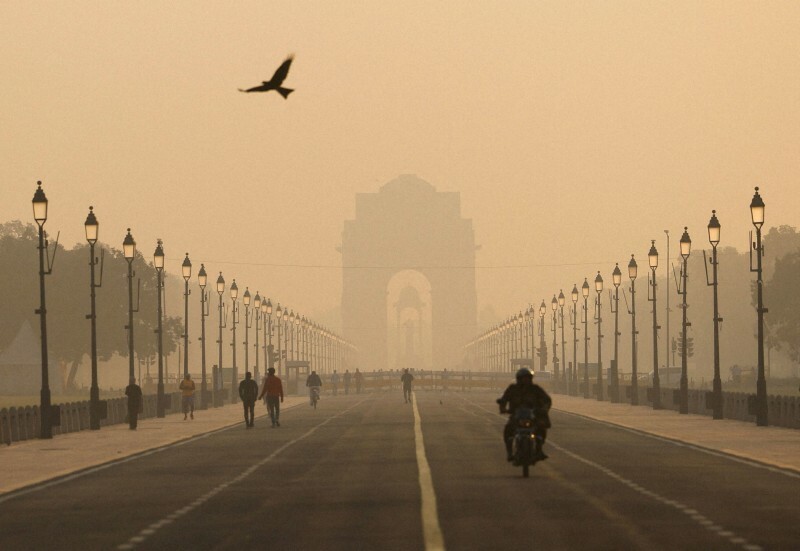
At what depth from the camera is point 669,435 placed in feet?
145

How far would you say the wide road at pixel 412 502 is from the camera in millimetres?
18141

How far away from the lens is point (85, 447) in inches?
1634

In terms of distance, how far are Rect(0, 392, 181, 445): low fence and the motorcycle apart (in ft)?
58.6

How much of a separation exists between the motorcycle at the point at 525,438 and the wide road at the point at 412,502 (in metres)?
0.28

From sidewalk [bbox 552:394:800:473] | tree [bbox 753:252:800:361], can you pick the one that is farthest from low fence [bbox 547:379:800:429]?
tree [bbox 753:252:800:361]

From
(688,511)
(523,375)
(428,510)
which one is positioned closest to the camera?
(688,511)

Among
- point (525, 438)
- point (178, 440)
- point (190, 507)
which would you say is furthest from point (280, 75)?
point (178, 440)

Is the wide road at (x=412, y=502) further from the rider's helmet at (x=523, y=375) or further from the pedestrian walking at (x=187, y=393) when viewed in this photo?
the pedestrian walking at (x=187, y=393)

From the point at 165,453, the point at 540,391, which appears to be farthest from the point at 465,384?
the point at 540,391

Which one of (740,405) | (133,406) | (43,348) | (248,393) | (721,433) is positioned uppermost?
(43,348)

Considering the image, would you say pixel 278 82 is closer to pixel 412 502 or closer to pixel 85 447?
pixel 412 502

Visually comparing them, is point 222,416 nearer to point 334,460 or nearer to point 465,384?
point 334,460

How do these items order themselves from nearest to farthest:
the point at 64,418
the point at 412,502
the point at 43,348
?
the point at 412,502
the point at 43,348
the point at 64,418

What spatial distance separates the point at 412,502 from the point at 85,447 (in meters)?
20.0
